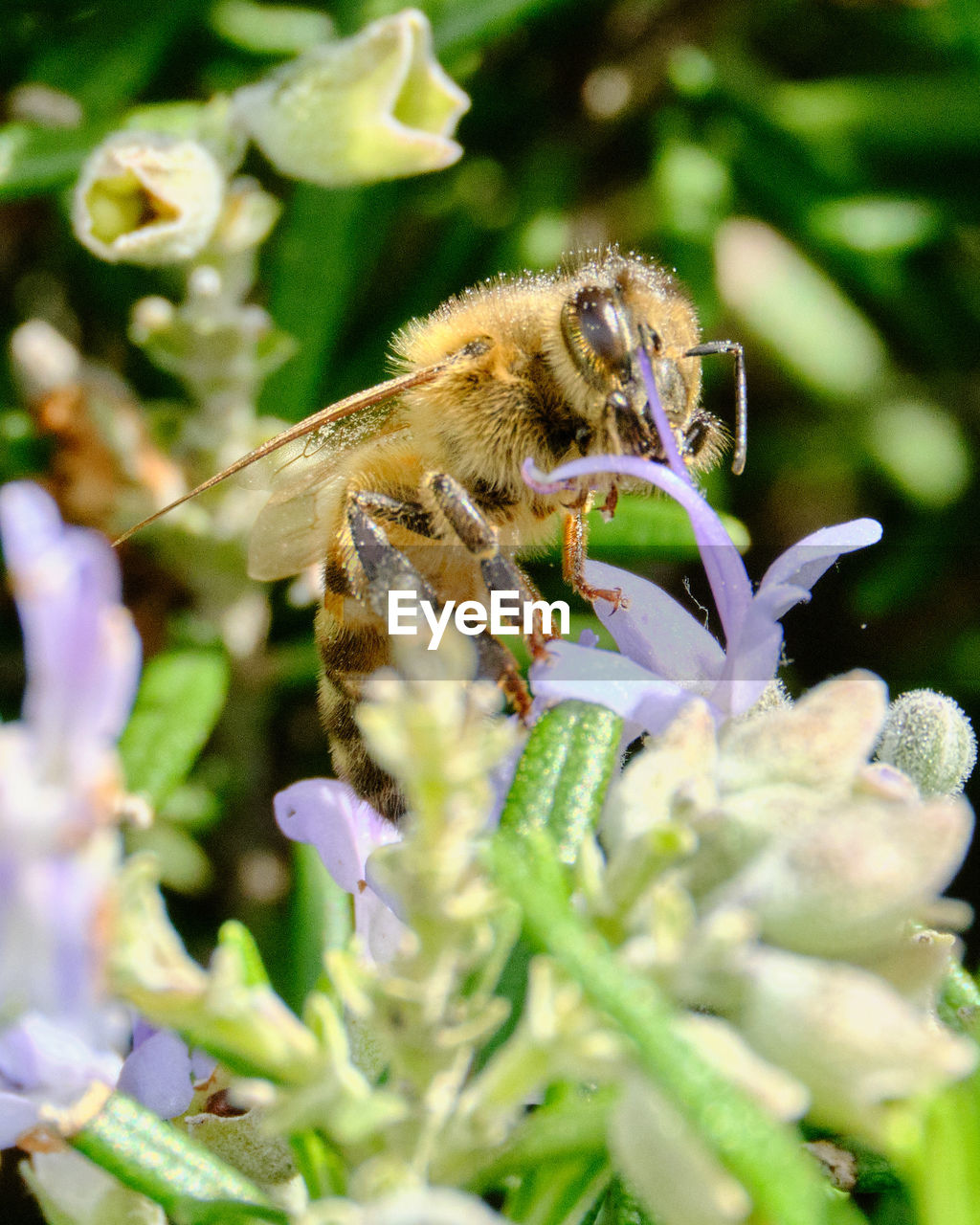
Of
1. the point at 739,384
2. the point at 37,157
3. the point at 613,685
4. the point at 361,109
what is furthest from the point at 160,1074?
the point at 37,157

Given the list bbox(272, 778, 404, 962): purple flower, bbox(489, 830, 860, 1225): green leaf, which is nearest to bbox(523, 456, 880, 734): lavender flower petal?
bbox(272, 778, 404, 962): purple flower

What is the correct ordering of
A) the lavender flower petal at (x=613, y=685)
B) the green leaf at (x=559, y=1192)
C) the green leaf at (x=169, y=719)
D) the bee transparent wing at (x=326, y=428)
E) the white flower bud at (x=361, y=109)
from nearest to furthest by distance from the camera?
the green leaf at (x=559, y=1192) → the lavender flower petal at (x=613, y=685) → the bee transparent wing at (x=326, y=428) → the white flower bud at (x=361, y=109) → the green leaf at (x=169, y=719)

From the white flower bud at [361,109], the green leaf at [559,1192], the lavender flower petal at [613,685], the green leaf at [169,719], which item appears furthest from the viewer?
A: the green leaf at [169,719]

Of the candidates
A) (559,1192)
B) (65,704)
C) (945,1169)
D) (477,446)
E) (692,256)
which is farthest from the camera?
(692,256)

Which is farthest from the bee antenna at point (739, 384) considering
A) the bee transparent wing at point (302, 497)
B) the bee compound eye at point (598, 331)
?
the bee transparent wing at point (302, 497)

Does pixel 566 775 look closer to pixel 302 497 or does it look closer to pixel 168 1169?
pixel 168 1169

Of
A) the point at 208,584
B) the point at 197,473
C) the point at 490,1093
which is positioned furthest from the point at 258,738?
the point at 490,1093

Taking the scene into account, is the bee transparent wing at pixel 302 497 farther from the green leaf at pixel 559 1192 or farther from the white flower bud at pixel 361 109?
the green leaf at pixel 559 1192
